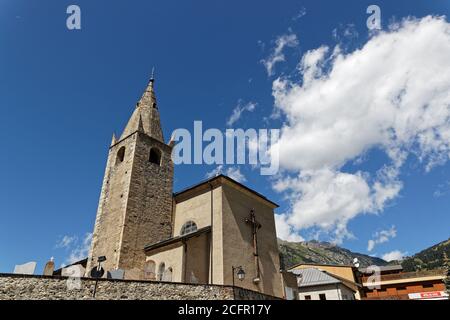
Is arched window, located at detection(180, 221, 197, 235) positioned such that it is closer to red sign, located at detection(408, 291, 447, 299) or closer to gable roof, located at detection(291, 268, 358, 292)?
gable roof, located at detection(291, 268, 358, 292)

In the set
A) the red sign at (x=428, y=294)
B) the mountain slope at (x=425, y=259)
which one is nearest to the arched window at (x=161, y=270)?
the red sign at (x=428, y=294)

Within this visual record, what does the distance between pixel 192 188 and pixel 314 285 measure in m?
18.1

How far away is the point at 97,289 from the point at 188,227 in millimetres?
10207

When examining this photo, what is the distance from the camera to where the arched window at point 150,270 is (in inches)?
731

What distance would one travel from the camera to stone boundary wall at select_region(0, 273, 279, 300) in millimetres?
10203

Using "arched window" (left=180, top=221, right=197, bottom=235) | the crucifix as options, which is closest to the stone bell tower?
"arched window" (left=180, top=221, right=197, bottom=235)

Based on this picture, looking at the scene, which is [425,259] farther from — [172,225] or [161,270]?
[161,270]

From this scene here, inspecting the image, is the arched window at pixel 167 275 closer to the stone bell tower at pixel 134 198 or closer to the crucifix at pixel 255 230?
the stone bell tower at pixel 134 198

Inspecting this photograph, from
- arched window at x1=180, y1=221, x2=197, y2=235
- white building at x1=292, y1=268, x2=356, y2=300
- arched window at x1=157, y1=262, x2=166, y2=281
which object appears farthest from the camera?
white building at x1=292, y1=268, x2=356, y2=300

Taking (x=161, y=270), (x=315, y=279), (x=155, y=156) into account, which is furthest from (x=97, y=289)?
(x=315, y=279)

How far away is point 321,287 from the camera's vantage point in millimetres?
30438

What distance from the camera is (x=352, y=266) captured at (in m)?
41.4

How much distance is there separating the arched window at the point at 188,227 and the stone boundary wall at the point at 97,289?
726 centimetres
